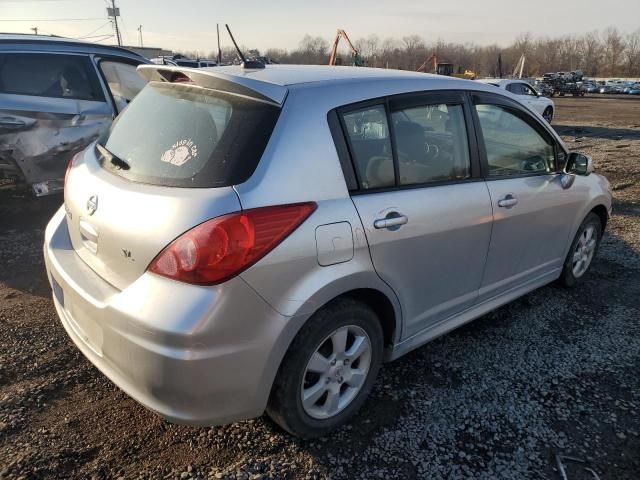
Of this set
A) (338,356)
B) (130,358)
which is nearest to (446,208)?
(338,356)

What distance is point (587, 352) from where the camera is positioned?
3.31m

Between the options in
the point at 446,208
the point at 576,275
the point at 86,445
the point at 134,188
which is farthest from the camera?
Result: the point at 576,275

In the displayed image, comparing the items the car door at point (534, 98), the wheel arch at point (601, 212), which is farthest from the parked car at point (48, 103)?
the car door at point (534, 98)

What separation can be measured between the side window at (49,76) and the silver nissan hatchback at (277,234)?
2871 millimetres

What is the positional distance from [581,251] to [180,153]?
3531 mm

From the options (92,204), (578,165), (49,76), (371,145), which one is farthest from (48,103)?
(578,165)

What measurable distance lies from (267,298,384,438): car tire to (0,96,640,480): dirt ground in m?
0.13

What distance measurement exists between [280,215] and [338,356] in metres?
0.80

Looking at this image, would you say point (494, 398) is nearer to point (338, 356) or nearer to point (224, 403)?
point (338, 356)

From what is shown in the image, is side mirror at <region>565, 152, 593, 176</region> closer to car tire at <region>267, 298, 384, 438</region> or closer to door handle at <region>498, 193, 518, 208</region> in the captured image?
door handle at <region>498, 193, 518, 208</region>

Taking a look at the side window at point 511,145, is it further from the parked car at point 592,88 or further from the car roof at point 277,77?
the parked car at point 592,88

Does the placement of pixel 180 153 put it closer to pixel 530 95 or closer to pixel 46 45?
pixel 46 45

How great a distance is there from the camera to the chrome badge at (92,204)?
2323 mm

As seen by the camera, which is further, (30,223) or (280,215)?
(30,223)
